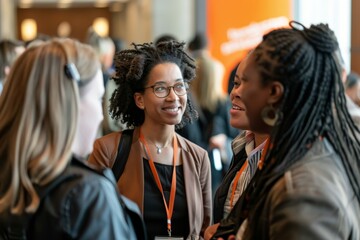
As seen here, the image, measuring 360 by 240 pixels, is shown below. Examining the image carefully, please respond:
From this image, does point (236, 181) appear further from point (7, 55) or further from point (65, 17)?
point (65, 17)

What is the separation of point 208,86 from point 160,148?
2.28 m

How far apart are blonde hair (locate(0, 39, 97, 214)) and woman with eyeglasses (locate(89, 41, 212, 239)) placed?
112 cm

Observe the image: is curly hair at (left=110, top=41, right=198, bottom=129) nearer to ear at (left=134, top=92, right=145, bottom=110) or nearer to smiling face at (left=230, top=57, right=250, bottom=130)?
ear at (left=134, top=92, right=145, bottom=110)

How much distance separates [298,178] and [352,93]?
3683 mm

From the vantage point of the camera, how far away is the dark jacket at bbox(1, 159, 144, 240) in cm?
189

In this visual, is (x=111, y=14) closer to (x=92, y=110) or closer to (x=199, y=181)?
(x=199, y=181)

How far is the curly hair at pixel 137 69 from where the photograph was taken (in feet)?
10.8

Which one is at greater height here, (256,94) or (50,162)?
(256,94)

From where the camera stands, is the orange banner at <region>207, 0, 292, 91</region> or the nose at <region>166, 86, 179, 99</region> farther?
Result: the orange banner at <region>207, 0, 292, 91</region>

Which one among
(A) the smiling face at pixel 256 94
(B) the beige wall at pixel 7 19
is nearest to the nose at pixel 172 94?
(A) the smiling face at pixel 256 94

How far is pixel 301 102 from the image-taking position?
Result: 6.32ft

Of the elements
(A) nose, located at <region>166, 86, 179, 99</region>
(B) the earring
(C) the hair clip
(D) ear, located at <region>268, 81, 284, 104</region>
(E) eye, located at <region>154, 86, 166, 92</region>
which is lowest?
(A) nose, located at <region>166, 86, 179, 99</region>

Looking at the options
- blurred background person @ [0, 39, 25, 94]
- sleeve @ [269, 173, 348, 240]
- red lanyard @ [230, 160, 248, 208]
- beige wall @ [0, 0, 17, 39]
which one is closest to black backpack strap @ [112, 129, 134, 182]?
red lanyard @ [230, 160, 248, 208]

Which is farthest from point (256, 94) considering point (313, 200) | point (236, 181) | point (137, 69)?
point (137, 69)
